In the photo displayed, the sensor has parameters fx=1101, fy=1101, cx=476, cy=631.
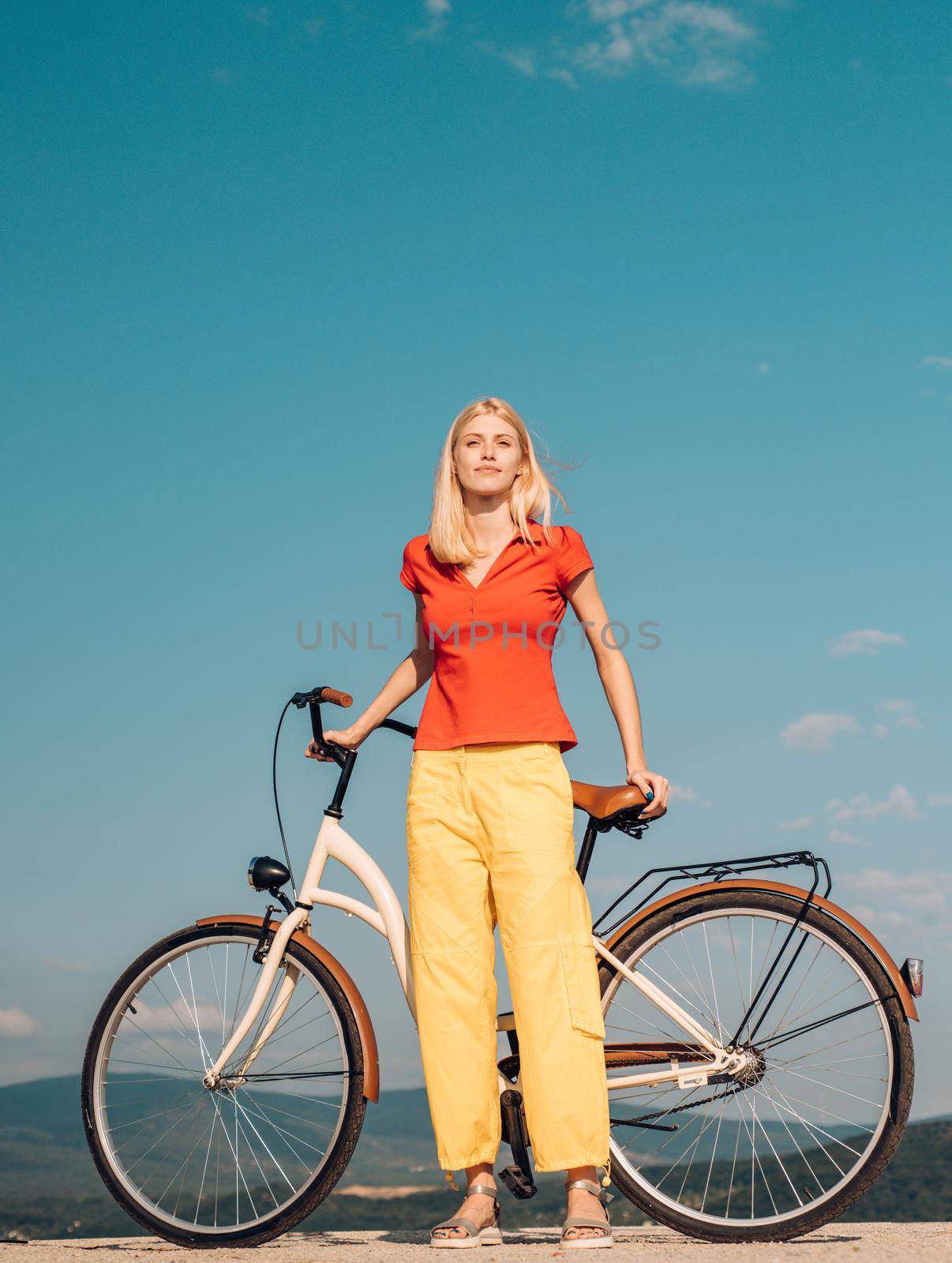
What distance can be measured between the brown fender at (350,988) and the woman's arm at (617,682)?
48.0 inches

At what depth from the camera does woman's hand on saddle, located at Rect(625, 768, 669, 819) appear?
11.9 ft

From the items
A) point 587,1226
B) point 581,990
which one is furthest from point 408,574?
point 587,1226

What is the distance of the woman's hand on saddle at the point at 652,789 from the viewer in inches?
143

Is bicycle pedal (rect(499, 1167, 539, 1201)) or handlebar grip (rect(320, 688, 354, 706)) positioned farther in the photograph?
handlebar grip (rect(320, 688, 354, 706))

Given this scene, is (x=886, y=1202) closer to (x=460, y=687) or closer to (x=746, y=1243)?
(x=746, y=1243)

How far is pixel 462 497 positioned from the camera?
154 inches

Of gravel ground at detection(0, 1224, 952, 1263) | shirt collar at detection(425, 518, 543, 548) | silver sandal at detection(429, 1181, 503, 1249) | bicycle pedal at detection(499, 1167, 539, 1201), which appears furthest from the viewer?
shirt collar at detection(425, 518, 543, 548)

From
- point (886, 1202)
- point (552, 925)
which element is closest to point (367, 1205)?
point (886, 1202)

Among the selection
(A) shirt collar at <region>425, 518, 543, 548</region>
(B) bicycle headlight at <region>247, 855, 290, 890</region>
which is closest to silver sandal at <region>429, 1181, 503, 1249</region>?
(B) bicycle headlight at <region>247, 855, 290, 890</region>

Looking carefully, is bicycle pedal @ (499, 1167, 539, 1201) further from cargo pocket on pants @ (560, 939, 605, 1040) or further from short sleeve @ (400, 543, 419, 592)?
short sleeve @ (400, 543, 419, 592)

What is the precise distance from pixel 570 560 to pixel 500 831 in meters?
0.96

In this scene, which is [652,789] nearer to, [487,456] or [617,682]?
[617,682]

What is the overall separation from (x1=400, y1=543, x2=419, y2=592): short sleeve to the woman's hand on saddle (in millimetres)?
1013

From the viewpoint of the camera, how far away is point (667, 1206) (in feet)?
12.1
